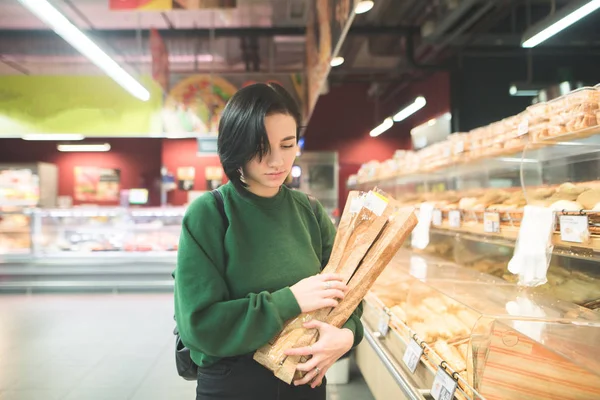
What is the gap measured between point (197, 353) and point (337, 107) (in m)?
10.9

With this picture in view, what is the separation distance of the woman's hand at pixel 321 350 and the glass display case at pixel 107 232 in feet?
21.1

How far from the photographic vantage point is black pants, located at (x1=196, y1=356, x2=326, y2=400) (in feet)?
3.70

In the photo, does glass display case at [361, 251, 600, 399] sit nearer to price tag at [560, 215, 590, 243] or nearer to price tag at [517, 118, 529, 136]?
price tag at [560, 215, 590, 243]

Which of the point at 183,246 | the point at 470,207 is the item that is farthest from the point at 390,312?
the point at 183,246

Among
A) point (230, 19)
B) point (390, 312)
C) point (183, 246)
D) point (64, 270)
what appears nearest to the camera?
point (183, 246)

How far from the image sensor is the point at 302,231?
1.24m

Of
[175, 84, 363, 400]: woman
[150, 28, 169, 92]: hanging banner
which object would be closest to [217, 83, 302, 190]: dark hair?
[175, 84, 363, 400]: woman

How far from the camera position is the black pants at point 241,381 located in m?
1.13

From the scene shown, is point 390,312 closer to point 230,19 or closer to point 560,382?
point 560,382

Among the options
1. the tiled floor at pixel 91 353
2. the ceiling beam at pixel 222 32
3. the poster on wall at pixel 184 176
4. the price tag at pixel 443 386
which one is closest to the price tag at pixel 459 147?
the price tag at pixel 443 386

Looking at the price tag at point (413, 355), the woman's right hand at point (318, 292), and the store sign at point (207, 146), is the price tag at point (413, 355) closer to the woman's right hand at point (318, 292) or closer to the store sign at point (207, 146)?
the woman's right hand at point (318, 292)

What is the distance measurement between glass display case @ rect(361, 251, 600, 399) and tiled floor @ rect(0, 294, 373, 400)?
110cm

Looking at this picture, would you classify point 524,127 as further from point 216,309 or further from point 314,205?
point 216,309

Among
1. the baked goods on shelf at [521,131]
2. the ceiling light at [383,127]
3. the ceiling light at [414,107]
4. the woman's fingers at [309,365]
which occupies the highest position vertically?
the ceiling light at [414,107]
